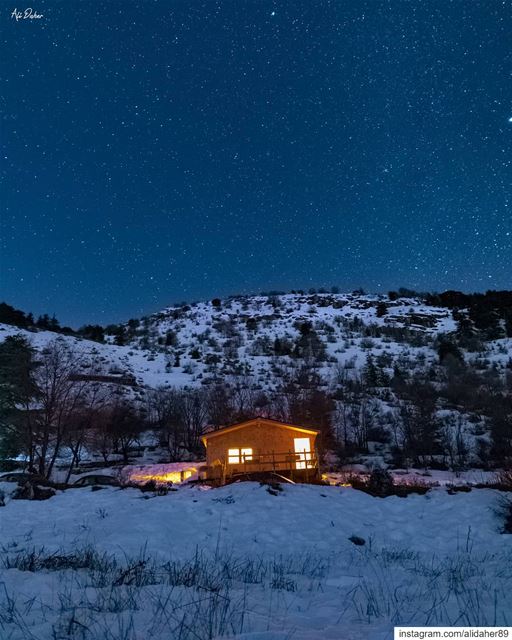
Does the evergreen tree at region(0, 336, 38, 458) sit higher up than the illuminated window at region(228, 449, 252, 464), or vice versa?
the evergreen tree at region(0, 336, 38, 458)

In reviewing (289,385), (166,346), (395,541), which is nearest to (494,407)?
(289,385)

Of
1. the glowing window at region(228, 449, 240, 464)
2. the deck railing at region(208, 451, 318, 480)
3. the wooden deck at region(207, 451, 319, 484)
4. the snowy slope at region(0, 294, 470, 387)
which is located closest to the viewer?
the wooden deck at region(207, 451, 319, 484)

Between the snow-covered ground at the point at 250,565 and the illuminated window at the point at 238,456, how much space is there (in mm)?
12043

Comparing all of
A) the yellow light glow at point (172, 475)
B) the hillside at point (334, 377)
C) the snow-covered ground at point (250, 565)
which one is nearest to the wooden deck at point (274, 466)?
the yellow light glow at point (172, 475)

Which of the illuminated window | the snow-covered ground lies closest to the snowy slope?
the illuminated window

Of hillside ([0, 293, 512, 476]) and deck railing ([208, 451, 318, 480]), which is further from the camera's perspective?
hillside ([0, 293, 512, 476])

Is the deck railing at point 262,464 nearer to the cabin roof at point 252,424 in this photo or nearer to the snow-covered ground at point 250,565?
the cabin roof at point 252,424

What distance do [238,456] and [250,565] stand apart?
2252 centimetres

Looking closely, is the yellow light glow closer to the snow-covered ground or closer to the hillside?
the hillside

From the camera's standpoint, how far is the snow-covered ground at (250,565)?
3900 mm

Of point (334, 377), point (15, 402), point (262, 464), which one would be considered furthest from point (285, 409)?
point (15, 402)

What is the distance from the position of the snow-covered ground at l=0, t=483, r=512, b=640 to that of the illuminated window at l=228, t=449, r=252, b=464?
474 inches

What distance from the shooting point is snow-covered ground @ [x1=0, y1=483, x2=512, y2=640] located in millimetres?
3900

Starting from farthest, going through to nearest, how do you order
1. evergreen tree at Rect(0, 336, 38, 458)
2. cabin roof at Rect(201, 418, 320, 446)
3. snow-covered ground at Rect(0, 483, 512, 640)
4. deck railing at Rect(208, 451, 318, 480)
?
cabin roof at Rect(201, 418, 320, 446) → evergreen tree at Rect(0, 336, 38, 458) → deck railing at Rect(208, 451, 318, 480) → snow-covered ground at Rect(0, 483, 512, 640)
